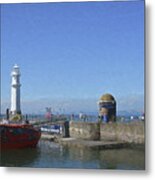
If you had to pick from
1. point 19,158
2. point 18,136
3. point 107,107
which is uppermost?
point 107,107

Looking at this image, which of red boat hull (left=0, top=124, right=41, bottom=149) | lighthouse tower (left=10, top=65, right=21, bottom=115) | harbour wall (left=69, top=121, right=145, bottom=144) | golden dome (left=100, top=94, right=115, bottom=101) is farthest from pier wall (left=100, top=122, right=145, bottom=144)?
lighthouse tower (left=10, top=65, right=21, bottom=115)

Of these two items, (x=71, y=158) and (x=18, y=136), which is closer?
(x=71, y=158)

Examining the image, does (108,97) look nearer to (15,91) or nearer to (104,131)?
(104,131)

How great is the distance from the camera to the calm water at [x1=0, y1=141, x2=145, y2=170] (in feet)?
9.01

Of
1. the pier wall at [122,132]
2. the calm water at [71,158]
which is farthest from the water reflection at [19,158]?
the pier wall at [122,132]

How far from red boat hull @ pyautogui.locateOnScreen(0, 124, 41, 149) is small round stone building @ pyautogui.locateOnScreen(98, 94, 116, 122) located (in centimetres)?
40

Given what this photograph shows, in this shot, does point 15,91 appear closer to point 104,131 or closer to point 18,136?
point 18,136

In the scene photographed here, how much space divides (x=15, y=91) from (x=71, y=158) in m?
0.51

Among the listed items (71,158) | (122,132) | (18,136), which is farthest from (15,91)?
(122,132)

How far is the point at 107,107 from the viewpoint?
109 inches

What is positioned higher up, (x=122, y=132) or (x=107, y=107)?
(x=107, y=107)

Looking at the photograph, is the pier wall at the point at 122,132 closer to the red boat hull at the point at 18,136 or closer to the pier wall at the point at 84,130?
the pier wall at the point at 84,130

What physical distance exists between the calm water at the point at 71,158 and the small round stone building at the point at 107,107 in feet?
0.65

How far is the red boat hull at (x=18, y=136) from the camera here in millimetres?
2883
